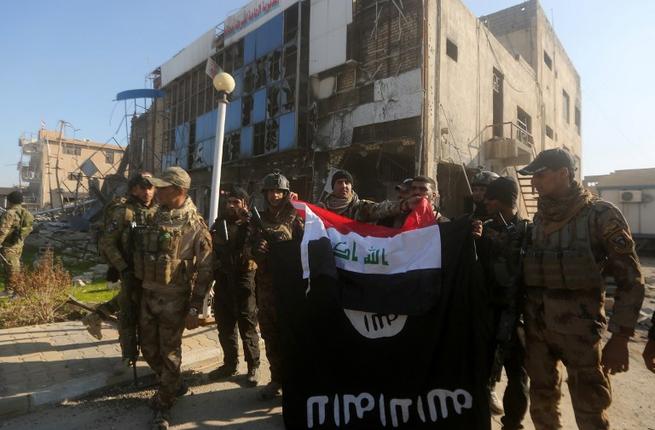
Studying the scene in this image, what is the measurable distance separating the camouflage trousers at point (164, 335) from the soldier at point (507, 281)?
2.45 m

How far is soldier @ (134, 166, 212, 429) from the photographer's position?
3120 millimetres

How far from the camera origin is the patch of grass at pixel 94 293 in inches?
263

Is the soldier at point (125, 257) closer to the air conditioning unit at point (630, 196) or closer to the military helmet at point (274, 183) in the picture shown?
the military helmet at point (274, 183)

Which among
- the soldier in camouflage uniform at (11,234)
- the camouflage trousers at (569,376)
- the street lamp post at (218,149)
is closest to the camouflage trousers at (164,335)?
the street lamp post at (218,149)

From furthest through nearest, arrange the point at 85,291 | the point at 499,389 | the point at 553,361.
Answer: the point at 85,291 < the point at 499,389 < the point at 553,361

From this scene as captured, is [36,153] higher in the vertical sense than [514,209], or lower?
higher

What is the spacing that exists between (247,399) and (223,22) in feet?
57.2

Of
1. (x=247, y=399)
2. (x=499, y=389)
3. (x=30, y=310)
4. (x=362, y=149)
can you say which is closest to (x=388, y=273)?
(x=247, y=399)

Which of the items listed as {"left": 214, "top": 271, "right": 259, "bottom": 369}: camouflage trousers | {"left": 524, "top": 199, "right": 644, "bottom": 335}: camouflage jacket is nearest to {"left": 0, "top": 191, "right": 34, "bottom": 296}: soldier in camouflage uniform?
{"left": 214, "top": 271, "right": 259, "bottom": 369}: camouflage trousers

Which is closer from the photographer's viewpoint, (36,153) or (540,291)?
(540,291)

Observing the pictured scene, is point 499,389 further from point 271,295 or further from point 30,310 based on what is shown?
point 30,310

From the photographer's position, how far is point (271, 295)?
3568mm

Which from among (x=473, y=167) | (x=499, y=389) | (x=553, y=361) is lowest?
(x=499, y=389)

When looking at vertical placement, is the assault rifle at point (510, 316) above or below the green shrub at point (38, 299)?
above
